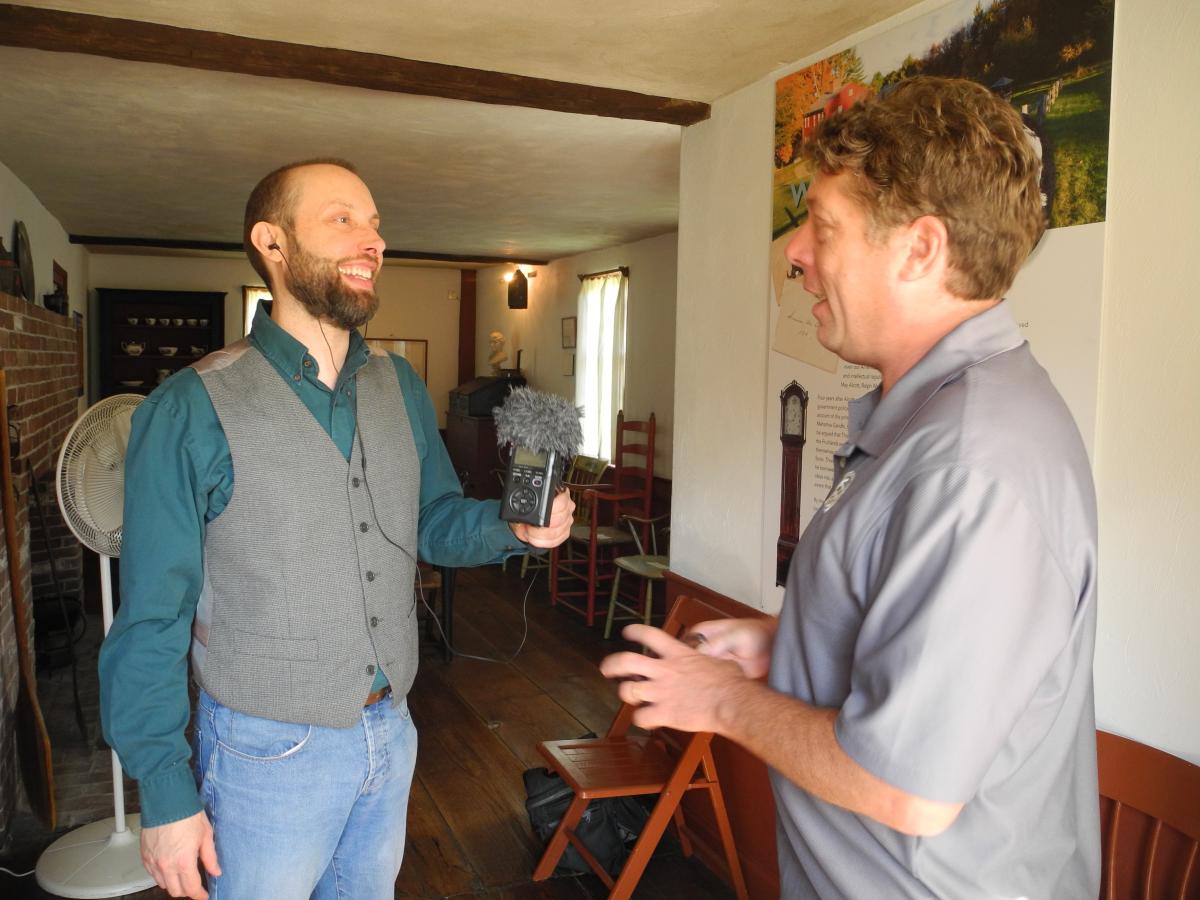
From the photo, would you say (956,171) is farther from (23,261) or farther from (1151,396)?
(23,261)

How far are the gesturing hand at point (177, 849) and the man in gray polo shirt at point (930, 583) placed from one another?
0.75m

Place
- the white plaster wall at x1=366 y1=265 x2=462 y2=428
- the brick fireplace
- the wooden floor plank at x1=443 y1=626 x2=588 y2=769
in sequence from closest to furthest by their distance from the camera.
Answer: the brick fireplace → the wooden floor plank at x1=443 y1=626 x2=588 y2=769 → the white plaster wall at x1=366 y1=265 x2=462 y2=428

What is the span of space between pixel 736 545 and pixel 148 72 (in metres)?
2.47

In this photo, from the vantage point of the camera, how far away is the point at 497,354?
9102mm

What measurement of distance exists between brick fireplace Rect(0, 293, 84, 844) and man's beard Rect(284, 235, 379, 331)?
1.83 meters

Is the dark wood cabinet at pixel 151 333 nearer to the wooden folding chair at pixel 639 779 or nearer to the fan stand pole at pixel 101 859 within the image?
the fan stand pole at pixel 101 859

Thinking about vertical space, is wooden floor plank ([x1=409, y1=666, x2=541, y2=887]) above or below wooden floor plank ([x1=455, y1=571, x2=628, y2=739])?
below

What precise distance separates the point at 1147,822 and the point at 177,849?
1.66 metres

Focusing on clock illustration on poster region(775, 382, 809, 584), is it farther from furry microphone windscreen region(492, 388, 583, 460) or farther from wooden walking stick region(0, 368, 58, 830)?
wooden walking stick region(0, 368, 58, 830)

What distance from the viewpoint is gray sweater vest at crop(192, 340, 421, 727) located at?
4.88ft

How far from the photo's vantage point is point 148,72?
10.1 ft

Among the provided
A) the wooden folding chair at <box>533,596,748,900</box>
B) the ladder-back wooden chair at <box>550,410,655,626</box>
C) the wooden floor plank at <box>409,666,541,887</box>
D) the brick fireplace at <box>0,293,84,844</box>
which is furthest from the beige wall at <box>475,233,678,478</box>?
the brick fireplace at <box>0,293,84,844</box>

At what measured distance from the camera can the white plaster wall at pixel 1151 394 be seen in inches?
65.5

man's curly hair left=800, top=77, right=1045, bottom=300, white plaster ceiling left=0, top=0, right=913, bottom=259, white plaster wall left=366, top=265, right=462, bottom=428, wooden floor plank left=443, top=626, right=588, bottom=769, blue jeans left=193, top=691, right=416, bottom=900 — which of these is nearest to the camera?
man's curly hair left=800, top=77, right=1045, bottom=300
